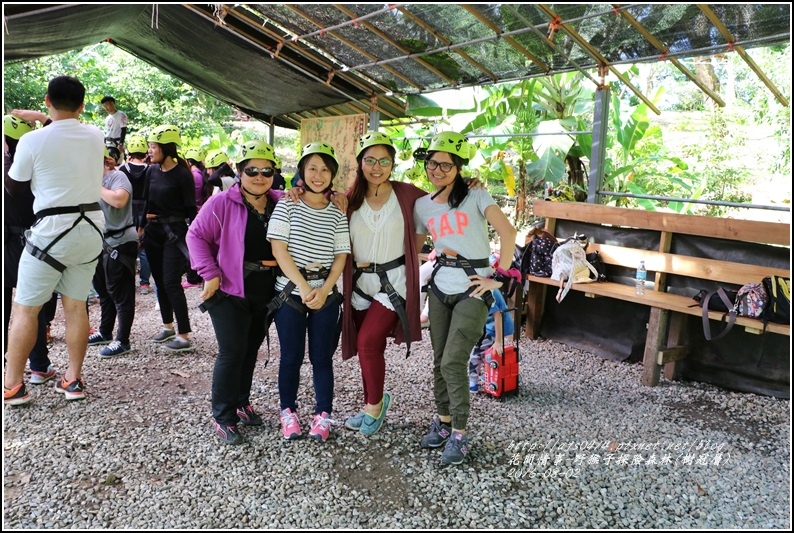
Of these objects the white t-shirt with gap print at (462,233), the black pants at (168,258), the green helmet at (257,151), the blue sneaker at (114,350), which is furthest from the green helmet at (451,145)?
the blue sneaker at (114,350)

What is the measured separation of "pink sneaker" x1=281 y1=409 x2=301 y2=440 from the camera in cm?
378

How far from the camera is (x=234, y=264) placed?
3.55 m

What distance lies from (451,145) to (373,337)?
1.31m

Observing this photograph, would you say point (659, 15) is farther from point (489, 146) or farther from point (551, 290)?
point (489, 146)

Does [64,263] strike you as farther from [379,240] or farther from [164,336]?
[379,240]

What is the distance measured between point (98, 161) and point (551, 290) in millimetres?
4805

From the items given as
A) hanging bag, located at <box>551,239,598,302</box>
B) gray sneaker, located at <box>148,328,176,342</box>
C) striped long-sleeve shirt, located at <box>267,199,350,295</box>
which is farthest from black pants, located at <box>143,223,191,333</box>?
hanging bag, located at <box>551,239,598,302</box>

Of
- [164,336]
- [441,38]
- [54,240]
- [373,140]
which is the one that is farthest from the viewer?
[441,38]

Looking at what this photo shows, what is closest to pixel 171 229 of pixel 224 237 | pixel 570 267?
pixel 224 237

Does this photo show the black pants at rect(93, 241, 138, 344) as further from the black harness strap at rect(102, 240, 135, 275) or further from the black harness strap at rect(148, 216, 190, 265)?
the black harness strap at rect(148, 216, 190, 265)

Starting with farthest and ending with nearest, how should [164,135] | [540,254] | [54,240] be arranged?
[540,254], [164,135], [54,240]

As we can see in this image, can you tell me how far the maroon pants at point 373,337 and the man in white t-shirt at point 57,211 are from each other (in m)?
2.04

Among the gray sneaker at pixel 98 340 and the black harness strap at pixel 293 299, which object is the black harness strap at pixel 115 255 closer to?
the gray sneaker at pixel 98 340

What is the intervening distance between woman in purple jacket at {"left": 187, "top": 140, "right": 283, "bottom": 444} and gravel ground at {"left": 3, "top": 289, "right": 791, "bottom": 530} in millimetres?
403
